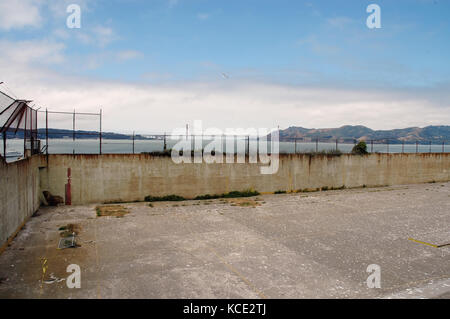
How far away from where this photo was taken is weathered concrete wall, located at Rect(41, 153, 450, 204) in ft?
53.7

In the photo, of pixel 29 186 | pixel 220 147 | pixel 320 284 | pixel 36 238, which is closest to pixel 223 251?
pixel 320 284

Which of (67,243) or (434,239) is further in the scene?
(434,239)

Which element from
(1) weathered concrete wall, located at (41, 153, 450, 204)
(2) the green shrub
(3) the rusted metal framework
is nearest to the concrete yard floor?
(1) weathered concrete wall, located at (41, 153, 450, 204)

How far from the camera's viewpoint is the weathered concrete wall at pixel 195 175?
16375 mm

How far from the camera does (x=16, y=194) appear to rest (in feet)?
34.7

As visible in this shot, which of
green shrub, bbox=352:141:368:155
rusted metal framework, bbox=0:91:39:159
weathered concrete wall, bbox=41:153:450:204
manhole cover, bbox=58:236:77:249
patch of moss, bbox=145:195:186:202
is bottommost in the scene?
manhole cover, bbox=58:236:77:249

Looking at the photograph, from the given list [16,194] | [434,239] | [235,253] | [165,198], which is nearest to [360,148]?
[434,239]

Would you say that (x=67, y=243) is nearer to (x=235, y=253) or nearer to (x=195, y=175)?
(x=235, y=253)

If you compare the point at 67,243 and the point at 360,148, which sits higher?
the point at 360,148

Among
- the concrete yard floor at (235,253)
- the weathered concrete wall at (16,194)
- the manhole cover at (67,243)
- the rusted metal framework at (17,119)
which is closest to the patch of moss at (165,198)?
the concrete yard floor at (235,253)

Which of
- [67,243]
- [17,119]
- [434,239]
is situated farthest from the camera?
[17,119]

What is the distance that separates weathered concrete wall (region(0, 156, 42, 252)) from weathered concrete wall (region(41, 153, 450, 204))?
2.16 metres

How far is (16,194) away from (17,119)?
3.03 meters

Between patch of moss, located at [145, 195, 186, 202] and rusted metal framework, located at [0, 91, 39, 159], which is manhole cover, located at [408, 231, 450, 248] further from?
rusted metal framework, located at [0, 91, 39, 159]
